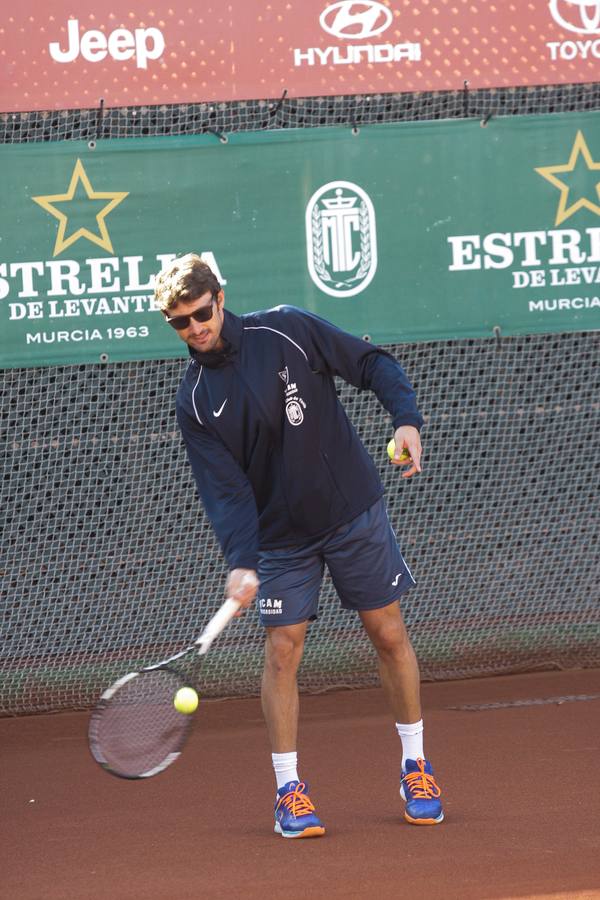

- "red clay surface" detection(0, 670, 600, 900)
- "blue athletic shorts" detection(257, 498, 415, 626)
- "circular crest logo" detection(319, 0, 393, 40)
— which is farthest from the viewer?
"circular crest logo" detection(319, 0, 393, 40)

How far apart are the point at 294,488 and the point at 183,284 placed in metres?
0.71

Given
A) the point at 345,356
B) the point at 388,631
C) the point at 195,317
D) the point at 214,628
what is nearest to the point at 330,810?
the point at 388,631

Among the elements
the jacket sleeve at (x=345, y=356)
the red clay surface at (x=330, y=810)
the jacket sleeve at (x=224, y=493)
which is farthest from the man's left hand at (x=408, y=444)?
the red clay surface at (x=330, y=810)

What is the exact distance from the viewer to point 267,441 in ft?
13.9

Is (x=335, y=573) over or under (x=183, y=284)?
under

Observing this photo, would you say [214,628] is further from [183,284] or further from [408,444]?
[183,284]

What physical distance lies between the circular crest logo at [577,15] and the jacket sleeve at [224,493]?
298 cm

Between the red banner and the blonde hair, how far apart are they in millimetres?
2158

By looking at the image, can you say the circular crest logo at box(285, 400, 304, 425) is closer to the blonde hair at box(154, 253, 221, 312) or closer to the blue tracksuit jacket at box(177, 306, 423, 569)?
the blue tracksuit jacket at box(177, 306, 423, 569)

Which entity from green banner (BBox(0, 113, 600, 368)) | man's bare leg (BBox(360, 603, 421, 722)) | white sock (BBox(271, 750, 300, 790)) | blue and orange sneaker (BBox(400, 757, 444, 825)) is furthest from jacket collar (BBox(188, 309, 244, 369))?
green banner (BBox(0, 113, 600, 368))

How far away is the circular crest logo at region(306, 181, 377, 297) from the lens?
611cm

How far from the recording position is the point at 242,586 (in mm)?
3938

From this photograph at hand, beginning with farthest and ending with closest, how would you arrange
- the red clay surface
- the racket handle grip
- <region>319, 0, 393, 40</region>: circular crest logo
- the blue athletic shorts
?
<region>319, 0, 393, 40</region>: circular crest logo → the blue athletic shorts → the red clay surface → the racket handle grip

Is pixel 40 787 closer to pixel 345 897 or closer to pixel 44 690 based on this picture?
pixel 44 690
